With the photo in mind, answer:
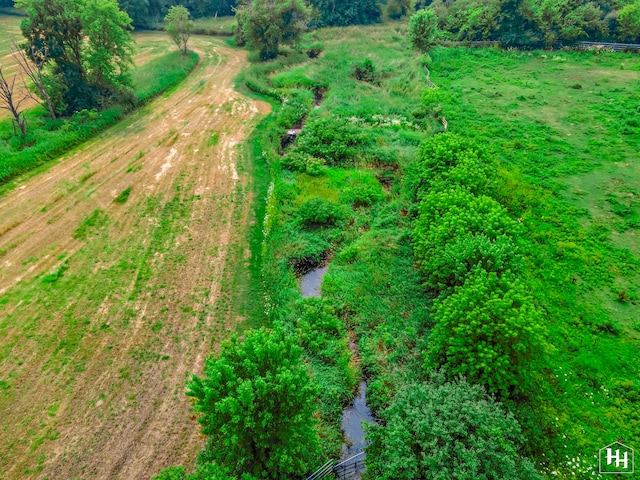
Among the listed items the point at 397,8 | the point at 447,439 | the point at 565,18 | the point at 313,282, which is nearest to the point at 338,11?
the point at 397,8

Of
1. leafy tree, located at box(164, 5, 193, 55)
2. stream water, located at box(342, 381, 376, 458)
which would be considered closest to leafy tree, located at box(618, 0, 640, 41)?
leafy tree, located at box(164, 5, 193, 55)

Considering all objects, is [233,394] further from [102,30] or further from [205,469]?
[102,30]

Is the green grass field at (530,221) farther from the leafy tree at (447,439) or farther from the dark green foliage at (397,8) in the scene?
the dark green foliage at (397,8)

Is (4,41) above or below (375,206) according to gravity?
above

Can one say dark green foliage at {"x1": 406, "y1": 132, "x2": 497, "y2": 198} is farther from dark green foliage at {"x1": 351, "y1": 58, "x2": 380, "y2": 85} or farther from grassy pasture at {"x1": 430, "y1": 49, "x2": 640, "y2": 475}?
dark green foliage at {"x1": 351, "y1": 58, "x2": 380, "y2": 85}

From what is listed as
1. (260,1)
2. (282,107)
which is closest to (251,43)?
(260,1)

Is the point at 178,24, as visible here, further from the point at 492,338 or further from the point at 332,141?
the point at 492,338
